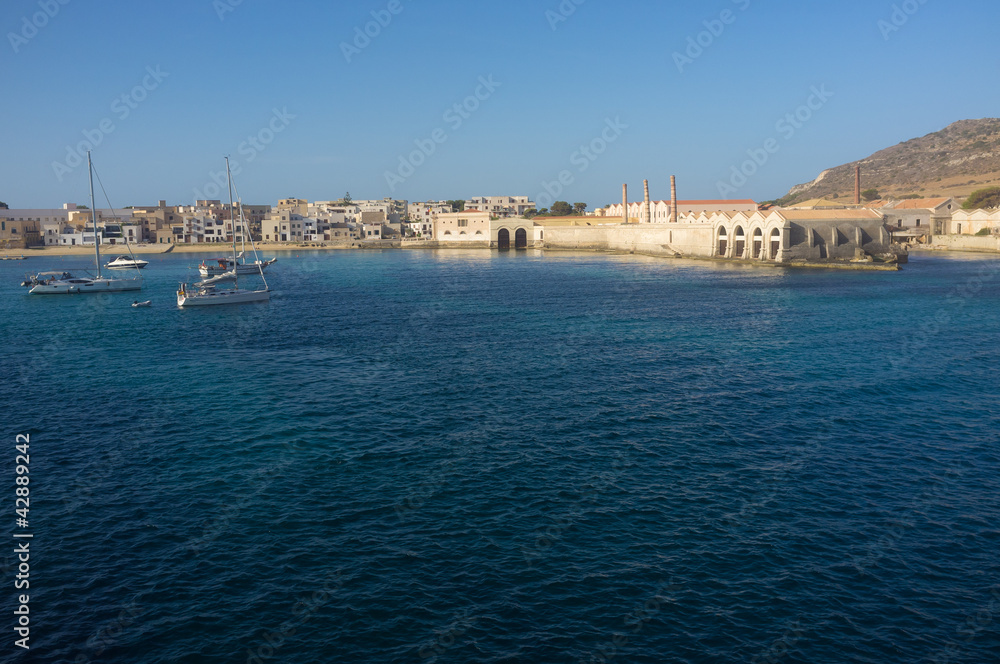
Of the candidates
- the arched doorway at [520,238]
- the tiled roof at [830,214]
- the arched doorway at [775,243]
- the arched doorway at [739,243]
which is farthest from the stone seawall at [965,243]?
the arched doorway at [520,238]

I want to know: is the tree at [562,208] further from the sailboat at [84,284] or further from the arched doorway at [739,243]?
the sailboat at [84,284]

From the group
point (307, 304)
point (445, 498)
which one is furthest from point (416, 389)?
point (307, 304)

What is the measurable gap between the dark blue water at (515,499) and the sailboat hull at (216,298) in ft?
49.8

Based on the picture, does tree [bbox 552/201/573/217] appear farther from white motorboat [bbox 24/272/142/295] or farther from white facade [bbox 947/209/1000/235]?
white motorboat [bbox 24/272/142/295]

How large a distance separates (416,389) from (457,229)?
104 m

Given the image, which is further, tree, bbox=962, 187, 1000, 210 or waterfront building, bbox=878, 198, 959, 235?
tree, bbox=962, 187, 1000, 210

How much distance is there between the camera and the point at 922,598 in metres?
11.2

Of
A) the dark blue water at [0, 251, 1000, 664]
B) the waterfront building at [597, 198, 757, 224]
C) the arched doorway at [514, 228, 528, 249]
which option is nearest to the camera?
the dark blue water at [0, 251, 1000, 664]

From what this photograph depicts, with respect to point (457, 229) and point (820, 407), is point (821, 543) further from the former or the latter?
point (457, 229)

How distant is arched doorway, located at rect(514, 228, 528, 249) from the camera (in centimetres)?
12150

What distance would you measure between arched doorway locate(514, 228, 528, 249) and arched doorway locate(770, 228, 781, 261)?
54509mm

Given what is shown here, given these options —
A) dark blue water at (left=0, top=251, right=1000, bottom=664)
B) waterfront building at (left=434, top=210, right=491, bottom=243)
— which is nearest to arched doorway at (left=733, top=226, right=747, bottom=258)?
dark blue water at (left=0, top=251, right=1000, bottom=664)

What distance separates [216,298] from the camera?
48.3 m

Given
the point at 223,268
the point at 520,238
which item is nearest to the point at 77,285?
the point at 223,268
